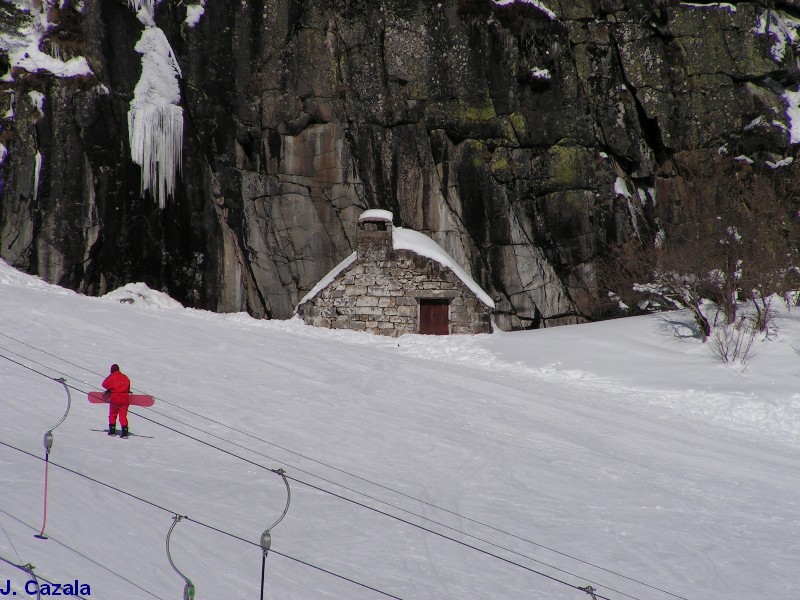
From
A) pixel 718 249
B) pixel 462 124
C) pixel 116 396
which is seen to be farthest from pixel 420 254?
pixel 116 396

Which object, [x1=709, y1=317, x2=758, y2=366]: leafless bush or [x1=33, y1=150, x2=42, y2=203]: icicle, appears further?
[x1=33, y1=150, x2=42, y2=203]: icicle

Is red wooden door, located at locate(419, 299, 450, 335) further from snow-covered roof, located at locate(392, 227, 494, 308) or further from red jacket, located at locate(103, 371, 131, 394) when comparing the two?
red jacket, located at locate(103, 371, 131, 394)

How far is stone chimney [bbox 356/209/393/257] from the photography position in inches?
784

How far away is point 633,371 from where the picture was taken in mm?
16625

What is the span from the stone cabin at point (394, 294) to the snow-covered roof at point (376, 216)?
37 millimetres

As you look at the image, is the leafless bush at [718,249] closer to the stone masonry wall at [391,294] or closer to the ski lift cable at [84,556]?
the stone masonry wall at [391,294]

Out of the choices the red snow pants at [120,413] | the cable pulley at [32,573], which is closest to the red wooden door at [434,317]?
the red snow pants at [120,413]

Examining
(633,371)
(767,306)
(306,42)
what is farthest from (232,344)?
(767,306)

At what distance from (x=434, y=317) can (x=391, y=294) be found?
4.18 feet

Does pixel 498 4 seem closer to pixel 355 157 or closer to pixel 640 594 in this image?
pixel 355 157

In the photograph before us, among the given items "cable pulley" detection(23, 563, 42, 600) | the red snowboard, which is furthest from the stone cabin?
"cable pulley" detection(23, 563, 42, 600)

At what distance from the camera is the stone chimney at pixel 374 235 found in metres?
19.9

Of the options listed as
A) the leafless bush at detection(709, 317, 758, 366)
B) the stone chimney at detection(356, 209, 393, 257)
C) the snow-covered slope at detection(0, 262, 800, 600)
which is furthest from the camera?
the stone chimney at detection(356, 209, 393, 257)

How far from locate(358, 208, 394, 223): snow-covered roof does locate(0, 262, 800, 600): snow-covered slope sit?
3741 millimetres
